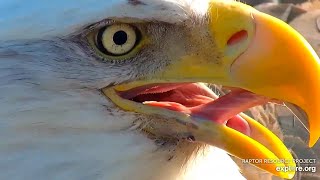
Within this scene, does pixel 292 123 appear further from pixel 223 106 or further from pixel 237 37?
pixel 237 37

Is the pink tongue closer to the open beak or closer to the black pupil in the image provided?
the open beak

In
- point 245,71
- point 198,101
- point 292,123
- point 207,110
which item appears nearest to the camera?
point 245,71

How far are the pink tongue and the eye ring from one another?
0.63 feet

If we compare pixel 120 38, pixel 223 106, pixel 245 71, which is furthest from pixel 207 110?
pixel 120 38

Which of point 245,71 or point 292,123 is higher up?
point 245,71

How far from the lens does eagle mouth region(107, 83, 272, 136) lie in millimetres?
2738

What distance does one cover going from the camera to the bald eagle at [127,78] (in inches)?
104

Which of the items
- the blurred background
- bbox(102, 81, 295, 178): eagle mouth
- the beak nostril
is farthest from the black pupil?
the blurred background

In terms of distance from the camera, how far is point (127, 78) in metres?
2.70

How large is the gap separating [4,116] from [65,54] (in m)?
0.25

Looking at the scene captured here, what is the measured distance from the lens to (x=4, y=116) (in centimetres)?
268

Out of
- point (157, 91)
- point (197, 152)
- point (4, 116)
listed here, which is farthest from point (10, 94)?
point (197, 152)

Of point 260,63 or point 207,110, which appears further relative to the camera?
point 207,110

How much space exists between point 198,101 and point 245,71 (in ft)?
0.87
